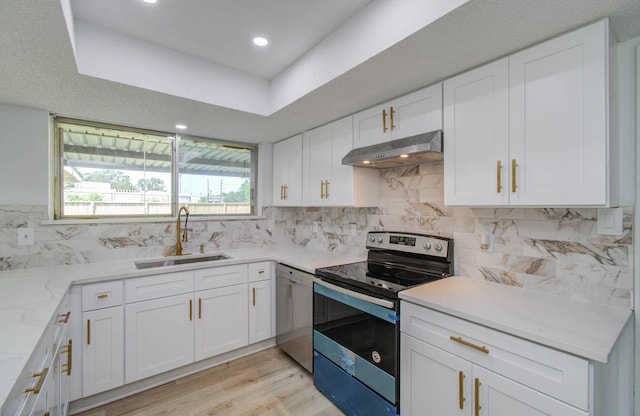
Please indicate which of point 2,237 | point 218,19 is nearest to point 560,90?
point 218,19

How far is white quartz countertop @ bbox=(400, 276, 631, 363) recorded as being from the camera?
1.06m

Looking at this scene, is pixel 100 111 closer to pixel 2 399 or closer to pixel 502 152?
pixel 2 399

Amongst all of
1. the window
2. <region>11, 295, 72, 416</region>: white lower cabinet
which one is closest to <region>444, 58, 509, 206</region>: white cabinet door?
<region>11, 295, 72, 416</region>: white lower cabinet

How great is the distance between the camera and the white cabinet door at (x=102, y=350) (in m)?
1.98

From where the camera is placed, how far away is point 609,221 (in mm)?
1390

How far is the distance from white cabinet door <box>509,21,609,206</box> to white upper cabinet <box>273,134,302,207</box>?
2.00 metres

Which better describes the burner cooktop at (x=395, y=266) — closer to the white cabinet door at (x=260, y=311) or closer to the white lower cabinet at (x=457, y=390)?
the white lower cabinet at (x=457, y=390)

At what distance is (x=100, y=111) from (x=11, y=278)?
1353mm

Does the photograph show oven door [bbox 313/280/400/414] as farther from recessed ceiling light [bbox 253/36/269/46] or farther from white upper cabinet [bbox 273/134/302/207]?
recessed ceiling light [bbox 253/36/269/46]

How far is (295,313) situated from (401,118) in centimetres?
181

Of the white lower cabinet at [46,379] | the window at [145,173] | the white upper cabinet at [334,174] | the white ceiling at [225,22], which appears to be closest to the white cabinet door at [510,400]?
the white upper cabinet at [334,174]

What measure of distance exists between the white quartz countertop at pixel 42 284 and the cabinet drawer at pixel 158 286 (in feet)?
0.16

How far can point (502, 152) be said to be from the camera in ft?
4.92

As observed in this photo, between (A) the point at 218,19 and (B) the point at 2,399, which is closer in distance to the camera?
(B) the point at 2,399
